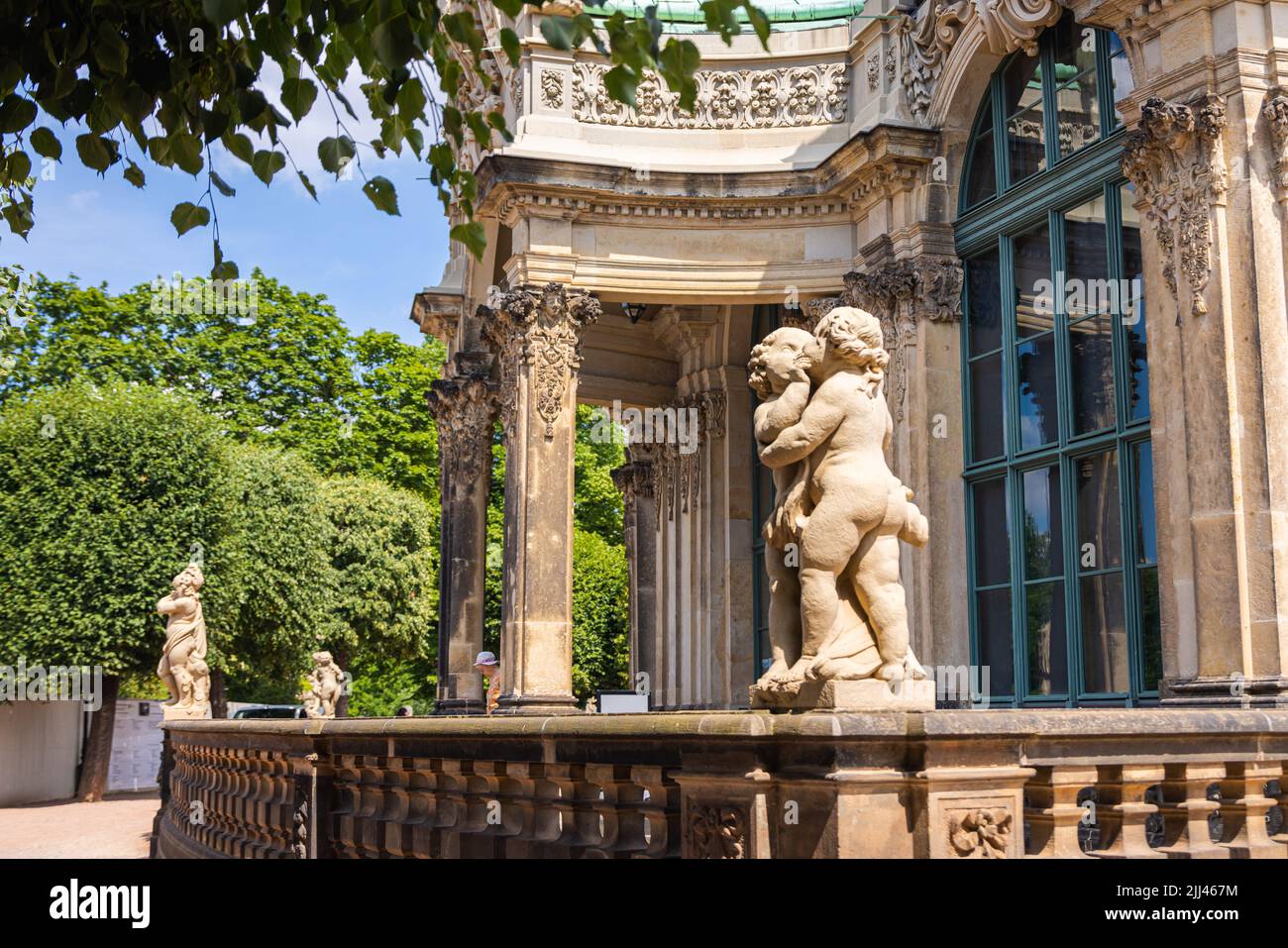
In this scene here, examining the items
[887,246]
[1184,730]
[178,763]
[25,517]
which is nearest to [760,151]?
[887,246]

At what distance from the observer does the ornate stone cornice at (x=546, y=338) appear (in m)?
20.7

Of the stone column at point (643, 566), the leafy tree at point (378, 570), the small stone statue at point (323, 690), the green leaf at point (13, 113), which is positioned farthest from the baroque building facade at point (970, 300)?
the leafy tree at point (378, 570)

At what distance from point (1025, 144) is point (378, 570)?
29855 millimetres

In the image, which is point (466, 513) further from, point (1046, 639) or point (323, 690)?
point (1046, 639)

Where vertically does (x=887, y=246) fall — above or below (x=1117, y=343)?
above

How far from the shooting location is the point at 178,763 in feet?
52.6

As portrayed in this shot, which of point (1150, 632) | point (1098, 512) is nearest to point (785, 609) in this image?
point (1150, 632)

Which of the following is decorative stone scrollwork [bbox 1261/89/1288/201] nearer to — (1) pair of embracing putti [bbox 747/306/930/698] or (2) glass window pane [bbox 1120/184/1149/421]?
(2) glass window pane [bbox 1120/184/1149/421]

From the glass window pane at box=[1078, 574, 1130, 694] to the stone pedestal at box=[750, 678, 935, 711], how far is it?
384 inches

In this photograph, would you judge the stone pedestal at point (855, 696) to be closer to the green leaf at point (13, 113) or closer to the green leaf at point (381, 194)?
the green leaf at point (381, 194)

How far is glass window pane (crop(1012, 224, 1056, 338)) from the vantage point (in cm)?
1748

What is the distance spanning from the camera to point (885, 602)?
6.82 meters
